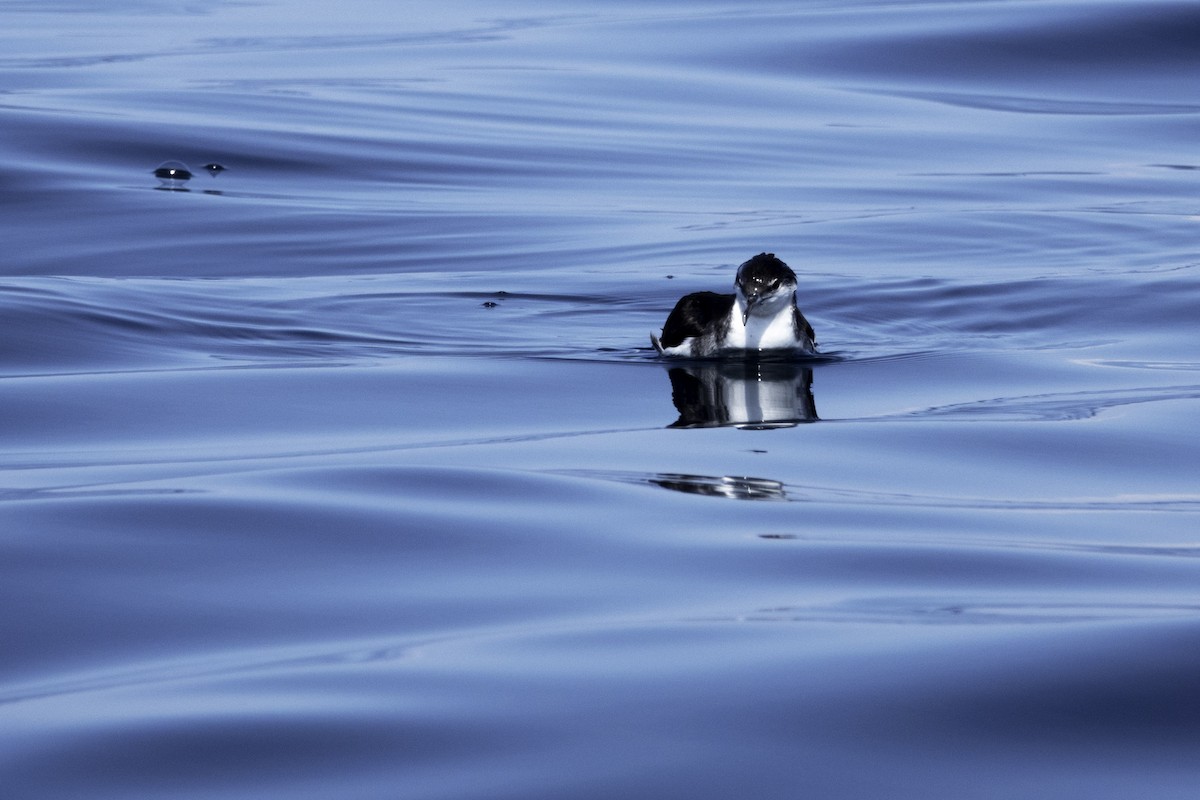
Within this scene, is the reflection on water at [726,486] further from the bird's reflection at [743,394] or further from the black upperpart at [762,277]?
the black upperpart at [762,277]

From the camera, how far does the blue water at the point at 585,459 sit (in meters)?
4.22

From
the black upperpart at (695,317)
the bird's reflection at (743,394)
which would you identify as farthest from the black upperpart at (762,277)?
the bird's reflection at (743,394)

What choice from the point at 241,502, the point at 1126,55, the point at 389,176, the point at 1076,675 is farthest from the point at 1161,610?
the point at 1126,55

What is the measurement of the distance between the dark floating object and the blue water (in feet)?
0.49

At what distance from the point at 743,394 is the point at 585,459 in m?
2.48

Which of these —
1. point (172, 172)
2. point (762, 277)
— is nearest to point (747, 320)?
Answer: point (762, 277)

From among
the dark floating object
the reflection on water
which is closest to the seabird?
the reflection on water

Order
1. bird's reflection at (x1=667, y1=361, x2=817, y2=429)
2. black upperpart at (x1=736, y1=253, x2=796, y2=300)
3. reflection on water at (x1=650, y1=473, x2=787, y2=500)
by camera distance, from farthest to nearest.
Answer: black upperpart at (x1=736, y1=253, x2=796, y2=300) → bird's reflection at (x1=667, y1=361, x2=817, y2=429) → reflection on water at (x1=650, y1=473, x2=787, y2=500)

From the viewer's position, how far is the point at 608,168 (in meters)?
19.3

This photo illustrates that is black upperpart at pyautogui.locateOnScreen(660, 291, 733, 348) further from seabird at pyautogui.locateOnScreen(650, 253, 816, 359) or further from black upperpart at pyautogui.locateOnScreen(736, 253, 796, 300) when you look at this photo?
black upperpart at pyautogui.locateOnScreen(736, 253, 796, 300)

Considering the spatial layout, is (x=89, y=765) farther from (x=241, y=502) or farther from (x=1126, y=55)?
(x=1126, y=55)

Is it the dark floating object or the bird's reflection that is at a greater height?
the dark floating object

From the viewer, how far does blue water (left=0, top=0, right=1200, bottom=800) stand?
422cm

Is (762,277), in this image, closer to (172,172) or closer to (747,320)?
(747,320)
